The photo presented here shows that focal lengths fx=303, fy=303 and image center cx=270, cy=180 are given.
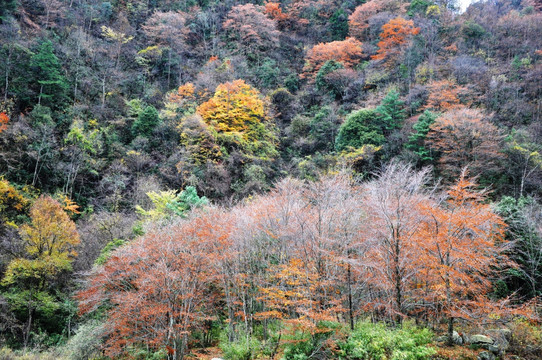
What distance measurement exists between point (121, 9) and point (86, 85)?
1636cm

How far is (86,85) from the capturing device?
101 ft

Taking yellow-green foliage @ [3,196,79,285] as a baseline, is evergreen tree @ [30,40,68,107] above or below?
above

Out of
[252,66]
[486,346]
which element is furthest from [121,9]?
[486,346]

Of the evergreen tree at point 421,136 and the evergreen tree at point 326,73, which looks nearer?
the evergreen tree at point 421,136

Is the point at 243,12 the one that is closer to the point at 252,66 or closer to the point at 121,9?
the point at 252,66

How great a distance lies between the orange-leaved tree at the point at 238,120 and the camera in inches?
1085

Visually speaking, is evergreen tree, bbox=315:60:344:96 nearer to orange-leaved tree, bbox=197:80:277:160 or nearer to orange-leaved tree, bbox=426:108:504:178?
orange-leaved tree, bbox=197:80:277:160

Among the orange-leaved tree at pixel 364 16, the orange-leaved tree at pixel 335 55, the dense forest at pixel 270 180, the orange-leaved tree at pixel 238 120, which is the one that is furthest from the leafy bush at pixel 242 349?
the orange-leaved tree at pixel 364 16

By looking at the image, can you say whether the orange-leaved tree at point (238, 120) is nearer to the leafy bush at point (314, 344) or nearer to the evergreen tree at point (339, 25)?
the leafy bush at point (314, 344)

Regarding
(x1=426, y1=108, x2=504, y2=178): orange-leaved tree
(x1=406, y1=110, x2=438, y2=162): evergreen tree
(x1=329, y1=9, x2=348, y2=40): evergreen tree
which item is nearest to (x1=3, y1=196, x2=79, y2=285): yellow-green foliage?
(x1=406, y1=110, x2=438, y2=162): evergreen tree

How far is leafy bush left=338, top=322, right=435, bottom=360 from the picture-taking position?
370 inches

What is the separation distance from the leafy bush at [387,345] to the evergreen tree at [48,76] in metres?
31.0

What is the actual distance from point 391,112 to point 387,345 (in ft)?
69.7

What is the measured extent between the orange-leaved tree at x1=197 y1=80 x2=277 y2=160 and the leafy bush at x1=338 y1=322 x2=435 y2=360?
62.7 feet
